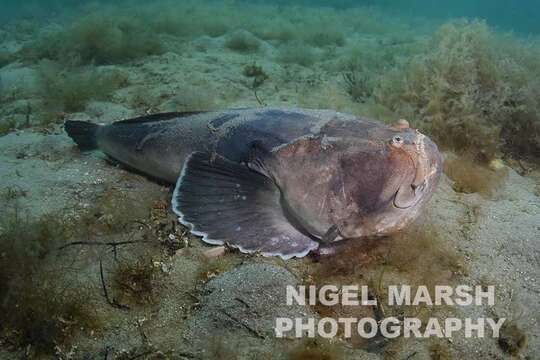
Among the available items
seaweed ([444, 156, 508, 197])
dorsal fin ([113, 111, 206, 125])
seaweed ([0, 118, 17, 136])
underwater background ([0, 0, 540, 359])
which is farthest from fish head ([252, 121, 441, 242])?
seaweed ([0, 118, 17, 136])

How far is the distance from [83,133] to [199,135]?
2004 millimetres

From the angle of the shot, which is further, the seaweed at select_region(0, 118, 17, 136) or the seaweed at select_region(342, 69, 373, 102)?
the seaweed at select_region(342, 69, 373, 102)

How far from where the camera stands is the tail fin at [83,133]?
4926 millimetres

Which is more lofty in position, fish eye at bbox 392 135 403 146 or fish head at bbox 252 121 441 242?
fish eye at bbox 392 135 403 146

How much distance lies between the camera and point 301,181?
125 inches

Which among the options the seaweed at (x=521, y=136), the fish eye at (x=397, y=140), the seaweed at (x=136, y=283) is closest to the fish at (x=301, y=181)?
the fish eye at (x=397, y=140)

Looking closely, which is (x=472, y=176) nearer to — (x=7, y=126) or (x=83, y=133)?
(x=83, y=133)

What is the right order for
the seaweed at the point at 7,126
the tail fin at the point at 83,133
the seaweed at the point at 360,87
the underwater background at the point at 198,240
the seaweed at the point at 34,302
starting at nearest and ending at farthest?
the seaweed at the point at 34,302 < the underwater background at the point at 198,240 < the tail fin at the point at 83,133 < the seaweed at the point at 7,126 < the seaweed at the point at 360,87

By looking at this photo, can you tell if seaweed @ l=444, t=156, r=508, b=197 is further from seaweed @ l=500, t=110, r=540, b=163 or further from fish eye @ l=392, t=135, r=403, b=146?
fish eye @ l=392, t=135, r=403, b=146

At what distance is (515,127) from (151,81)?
253 inches

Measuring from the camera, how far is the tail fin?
16.2ft

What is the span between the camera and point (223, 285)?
310 centimetres

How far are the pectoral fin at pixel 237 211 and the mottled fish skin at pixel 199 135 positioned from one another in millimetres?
286

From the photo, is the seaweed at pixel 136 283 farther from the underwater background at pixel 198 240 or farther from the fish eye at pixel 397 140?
the fish eye at pixel 397 140
